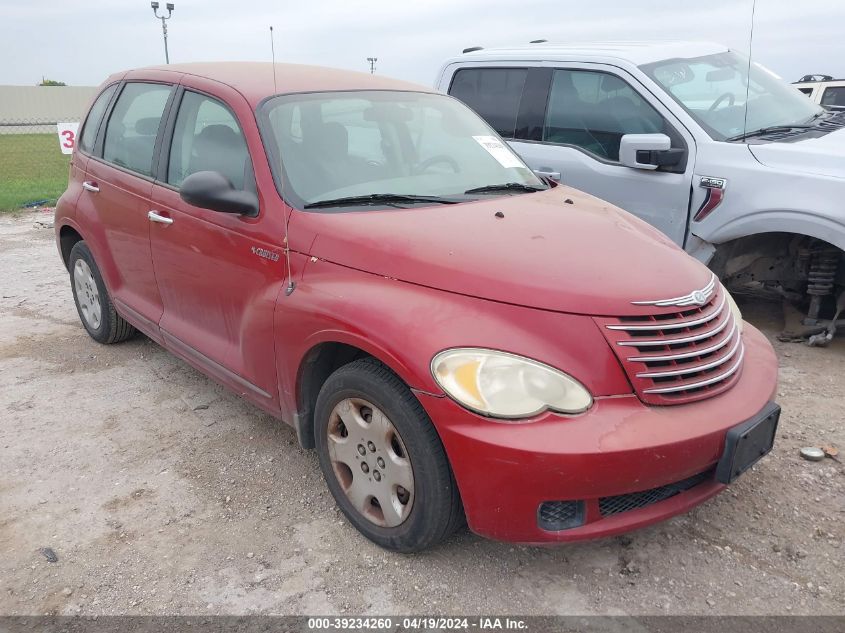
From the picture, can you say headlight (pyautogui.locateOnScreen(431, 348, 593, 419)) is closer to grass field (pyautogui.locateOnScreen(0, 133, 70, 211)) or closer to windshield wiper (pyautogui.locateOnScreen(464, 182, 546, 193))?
windshield wiper (pyautogui.locateOnScreen(464, 182, 546, 193))

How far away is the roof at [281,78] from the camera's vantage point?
3342mm

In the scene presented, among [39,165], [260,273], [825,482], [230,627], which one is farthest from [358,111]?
[39,165]

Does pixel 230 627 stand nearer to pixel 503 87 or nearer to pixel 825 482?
pixel 825 482

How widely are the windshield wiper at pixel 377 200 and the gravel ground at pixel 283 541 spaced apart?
1.25 m

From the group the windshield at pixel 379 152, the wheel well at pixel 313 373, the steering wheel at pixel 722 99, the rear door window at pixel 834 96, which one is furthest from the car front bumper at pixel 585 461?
the rear door window at pixel 834 96

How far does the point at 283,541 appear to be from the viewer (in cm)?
279

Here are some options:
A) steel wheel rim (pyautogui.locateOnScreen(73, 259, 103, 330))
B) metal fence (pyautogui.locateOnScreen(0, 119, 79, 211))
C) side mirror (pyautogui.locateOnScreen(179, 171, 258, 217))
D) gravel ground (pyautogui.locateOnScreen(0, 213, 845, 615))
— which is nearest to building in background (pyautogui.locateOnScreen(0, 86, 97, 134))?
metal fence (pyautogui.locateOnScreen(0, 119, 79, 211))

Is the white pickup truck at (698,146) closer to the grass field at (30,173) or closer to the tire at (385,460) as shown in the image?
the tire at (385,460)

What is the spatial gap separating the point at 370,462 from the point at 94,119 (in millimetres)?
3350

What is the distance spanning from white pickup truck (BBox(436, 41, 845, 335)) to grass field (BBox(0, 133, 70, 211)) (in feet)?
29.7

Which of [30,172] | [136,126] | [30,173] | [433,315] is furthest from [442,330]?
[30,172]

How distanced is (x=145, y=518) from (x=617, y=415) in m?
2.00

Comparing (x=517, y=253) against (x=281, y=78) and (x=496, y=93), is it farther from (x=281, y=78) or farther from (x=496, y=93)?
(x=496, y=93)

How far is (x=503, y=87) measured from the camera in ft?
18.4
